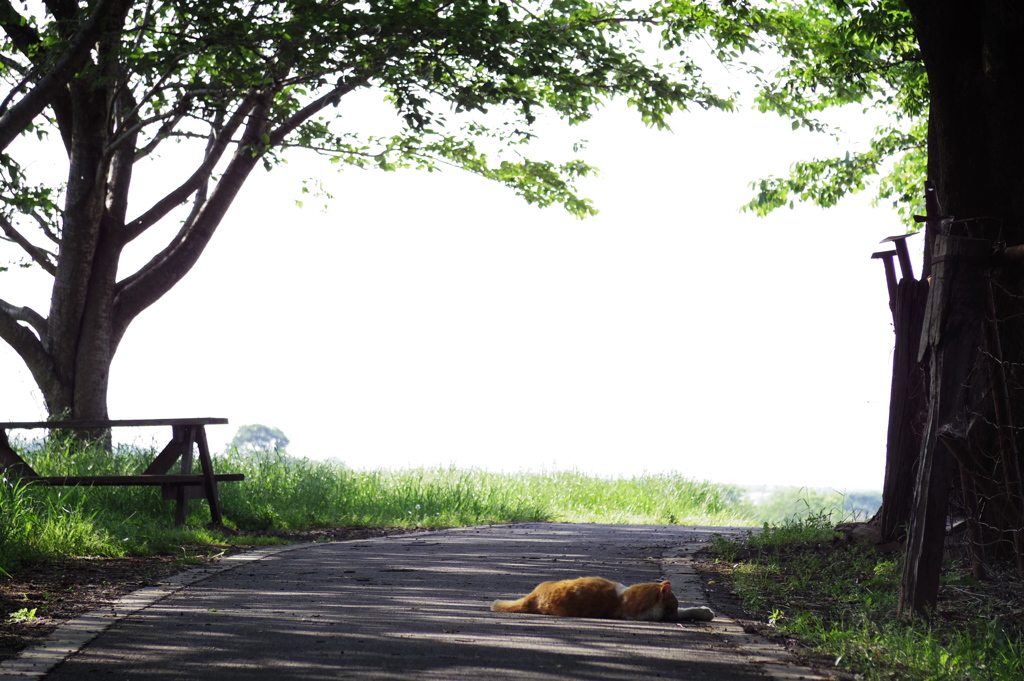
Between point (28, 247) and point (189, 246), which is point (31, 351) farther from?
point (189, 246)

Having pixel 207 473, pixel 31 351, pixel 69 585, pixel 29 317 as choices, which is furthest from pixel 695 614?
Answer: pixel 29 317

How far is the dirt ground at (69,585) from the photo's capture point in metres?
5.08

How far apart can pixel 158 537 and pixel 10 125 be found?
4413 millimetres

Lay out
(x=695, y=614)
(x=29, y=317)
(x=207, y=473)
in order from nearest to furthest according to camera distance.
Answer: (x=695, y=614) < (x=207, y=473) < (x=29, y=317)

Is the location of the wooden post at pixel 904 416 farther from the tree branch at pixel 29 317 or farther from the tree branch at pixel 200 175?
the tree branch at pixel 29 317

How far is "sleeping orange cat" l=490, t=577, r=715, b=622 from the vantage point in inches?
212

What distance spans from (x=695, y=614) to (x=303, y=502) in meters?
8.65

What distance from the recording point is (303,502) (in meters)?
12.9

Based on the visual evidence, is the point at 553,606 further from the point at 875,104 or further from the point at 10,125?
the point at 875,104

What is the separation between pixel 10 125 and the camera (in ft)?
29.7

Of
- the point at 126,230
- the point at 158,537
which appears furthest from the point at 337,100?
the point at 158,537

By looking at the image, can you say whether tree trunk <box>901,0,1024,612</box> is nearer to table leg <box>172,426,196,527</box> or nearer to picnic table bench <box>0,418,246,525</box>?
picnic table bench <box>0,418,246,525</box>

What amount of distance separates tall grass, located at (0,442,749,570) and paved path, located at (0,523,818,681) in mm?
1622

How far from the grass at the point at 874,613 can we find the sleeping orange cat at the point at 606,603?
0.61 metres
